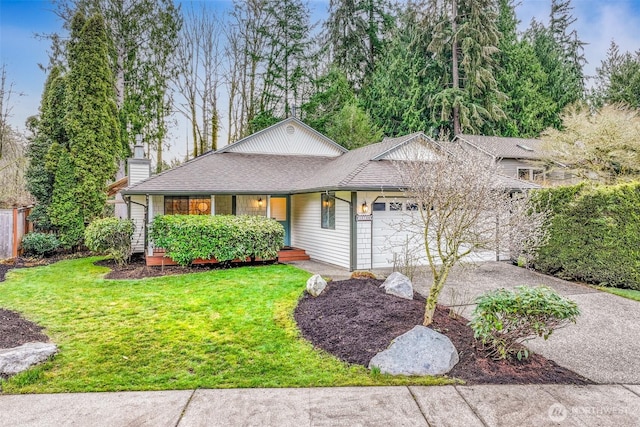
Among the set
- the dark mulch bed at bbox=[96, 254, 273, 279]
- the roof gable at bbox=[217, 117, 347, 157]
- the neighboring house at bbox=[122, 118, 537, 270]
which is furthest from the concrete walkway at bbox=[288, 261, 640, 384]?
the roof gable at bbox=[217, 117, 347, 157]

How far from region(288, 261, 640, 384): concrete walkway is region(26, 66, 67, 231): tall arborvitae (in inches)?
403

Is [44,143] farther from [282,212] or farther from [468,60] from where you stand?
[468,60]

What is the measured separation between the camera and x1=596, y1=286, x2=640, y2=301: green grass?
7.27 metres

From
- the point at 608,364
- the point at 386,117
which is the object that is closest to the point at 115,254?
the point at 608,364

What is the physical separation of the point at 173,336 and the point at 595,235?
9.02 m

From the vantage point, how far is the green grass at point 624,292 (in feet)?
23.8

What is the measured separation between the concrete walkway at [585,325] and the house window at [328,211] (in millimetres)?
1679

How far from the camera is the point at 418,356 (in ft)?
13.0

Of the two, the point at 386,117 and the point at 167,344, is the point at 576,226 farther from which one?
the point at 386,117

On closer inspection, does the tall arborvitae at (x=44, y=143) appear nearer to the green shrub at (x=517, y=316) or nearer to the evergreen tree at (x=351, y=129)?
the evergreen tree at (x=351, y=129)

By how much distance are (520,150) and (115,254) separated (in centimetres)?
2039

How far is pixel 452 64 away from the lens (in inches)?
939

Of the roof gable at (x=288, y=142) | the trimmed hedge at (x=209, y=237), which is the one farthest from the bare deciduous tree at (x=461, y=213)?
the roof gable at (x=288, y=142)

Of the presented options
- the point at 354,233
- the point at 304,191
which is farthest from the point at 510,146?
the point at 354,233
